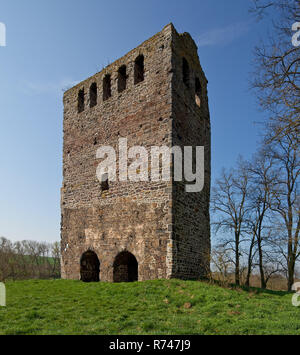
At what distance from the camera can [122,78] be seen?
1314cm

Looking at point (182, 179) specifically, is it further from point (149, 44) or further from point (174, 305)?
point (149, 44)

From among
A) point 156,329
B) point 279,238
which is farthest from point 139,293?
point 279,238

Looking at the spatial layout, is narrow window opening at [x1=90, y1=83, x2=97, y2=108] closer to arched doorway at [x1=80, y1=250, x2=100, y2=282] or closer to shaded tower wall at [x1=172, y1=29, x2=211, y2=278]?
shaded tower wall at [x1=172, y1=29, x2=211, y2=278]

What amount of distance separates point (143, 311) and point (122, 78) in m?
9.91

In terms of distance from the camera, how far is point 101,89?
13594 mm

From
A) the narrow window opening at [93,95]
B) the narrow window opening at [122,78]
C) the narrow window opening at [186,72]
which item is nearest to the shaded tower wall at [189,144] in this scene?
the narrow window opening at [186,72]

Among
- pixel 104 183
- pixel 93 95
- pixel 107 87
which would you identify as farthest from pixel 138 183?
pixel 93 95

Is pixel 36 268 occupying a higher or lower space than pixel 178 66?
lower

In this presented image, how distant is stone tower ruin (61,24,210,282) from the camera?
10102 millimetres

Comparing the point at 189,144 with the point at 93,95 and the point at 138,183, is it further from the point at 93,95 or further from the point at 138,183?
the point at 93,95

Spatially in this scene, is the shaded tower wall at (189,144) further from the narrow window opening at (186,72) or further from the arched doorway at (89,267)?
the arched doorway at (89,267)

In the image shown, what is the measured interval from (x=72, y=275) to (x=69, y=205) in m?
3.20

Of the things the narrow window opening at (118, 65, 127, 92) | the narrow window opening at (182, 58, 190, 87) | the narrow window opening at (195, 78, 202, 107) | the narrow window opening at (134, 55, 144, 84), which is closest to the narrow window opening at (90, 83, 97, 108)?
the narrow window opening at (118, 65, 127, 92)

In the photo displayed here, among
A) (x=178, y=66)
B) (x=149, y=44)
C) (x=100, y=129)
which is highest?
(x=149, y=44)
